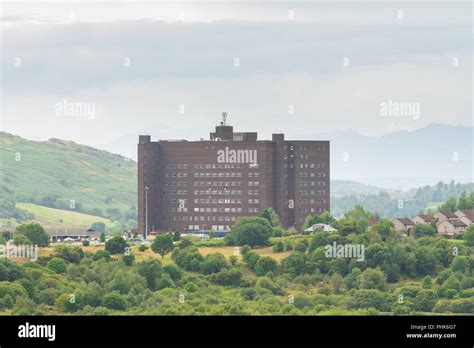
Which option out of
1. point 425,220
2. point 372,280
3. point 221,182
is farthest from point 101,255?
point 221,182

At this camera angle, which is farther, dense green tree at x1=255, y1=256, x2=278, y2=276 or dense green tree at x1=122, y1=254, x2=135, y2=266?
dense green tree at x1=122, y1=254, x2=135, y2=266

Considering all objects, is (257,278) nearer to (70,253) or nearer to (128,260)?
(128,260)

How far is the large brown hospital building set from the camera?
191250 millimetres

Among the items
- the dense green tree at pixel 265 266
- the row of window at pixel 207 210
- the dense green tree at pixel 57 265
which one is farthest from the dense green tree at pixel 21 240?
the row of window at pixel 207 210

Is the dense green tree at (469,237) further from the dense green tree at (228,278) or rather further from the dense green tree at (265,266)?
the dense green tree at (228,278)

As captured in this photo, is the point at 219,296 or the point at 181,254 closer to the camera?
the point at 219,296

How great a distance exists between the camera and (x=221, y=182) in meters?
194

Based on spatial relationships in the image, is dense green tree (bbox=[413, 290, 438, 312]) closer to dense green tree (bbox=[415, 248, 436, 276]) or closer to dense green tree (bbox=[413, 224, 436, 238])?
dense green tree (bbox=[415, 248, 436, 276])

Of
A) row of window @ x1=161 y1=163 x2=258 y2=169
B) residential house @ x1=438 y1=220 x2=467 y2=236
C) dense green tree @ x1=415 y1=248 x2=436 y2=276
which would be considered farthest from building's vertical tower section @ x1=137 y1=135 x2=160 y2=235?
dense green tree @ x1=415 y1=248 x2=436 y2=276

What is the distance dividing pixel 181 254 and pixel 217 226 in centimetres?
5469

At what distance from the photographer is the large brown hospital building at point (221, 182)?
19125 centimetres
